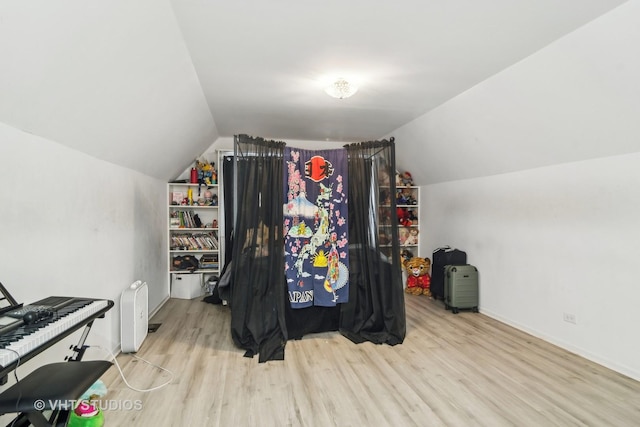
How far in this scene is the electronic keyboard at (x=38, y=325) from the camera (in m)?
1.18

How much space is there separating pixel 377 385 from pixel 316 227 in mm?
1504

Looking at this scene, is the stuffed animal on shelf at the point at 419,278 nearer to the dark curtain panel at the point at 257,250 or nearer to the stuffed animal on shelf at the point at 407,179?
the stuffed animal on shelf at the point at 407,179

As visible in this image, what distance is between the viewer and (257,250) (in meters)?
3.09

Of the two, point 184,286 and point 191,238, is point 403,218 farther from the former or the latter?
point 184,286

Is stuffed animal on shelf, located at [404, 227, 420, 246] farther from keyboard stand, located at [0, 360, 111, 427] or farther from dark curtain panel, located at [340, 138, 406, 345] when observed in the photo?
keyboard stand, located at [0, 360, 111, 427]

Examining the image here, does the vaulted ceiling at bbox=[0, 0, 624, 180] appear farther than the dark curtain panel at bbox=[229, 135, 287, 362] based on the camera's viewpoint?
No

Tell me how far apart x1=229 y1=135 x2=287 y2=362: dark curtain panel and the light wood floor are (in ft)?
0.85

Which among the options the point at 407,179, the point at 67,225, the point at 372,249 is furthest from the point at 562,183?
the point at 67,225

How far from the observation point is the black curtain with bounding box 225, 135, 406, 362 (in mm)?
3025

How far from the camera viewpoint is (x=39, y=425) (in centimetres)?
124

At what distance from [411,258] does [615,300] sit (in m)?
3.00

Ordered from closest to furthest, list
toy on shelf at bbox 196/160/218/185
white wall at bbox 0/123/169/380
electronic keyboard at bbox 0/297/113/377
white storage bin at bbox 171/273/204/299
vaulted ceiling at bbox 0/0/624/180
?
electronic keyboard at bbox 0/297/113/377 < vaulted ceiling at bbox 0/0/624/180 < white wall at bbox 0/123/169/380 < white storage bin at bbox 171/273/204/299 < toy on shelf at bbox 196/160/218/185

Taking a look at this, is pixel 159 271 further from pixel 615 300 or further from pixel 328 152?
pixel 615 300

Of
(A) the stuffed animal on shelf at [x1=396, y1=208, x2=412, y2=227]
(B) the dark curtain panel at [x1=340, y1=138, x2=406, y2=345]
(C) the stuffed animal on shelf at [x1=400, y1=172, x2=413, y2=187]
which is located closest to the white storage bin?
(B) the dark curtain panel at [x1=340, y1=138, x2=406, y2=345]
